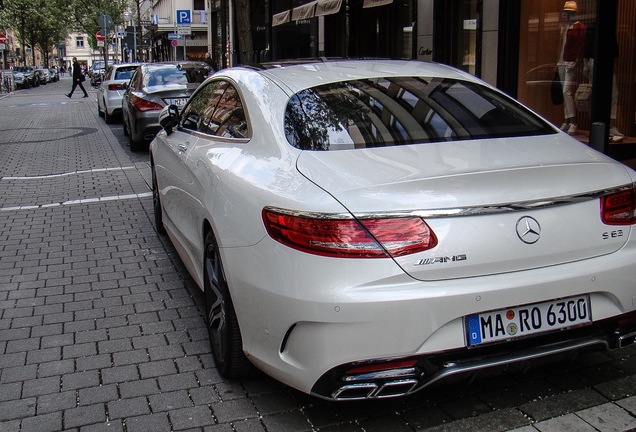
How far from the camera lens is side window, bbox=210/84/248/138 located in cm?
408

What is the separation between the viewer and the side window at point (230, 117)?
4.08 metres

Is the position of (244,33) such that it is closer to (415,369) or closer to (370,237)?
(370,237)

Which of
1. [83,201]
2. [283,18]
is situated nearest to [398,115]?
[83,201]

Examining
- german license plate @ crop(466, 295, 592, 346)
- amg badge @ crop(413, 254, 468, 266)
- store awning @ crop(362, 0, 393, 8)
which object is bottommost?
german license plate @ crop(466, 295, 592, 346)

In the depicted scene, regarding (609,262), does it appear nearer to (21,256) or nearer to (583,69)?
(21,256)

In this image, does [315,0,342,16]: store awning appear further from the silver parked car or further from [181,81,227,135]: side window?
[181,81,227,135]: side window

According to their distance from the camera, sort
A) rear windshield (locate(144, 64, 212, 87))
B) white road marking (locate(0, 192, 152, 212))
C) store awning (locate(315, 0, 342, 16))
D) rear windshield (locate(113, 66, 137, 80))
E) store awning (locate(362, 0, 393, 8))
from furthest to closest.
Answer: rear windshield (locate(113, 66, 137, 80))
store awning (locate(315, 0, 342, 16))
rear windshield (locate(144, 64, 212, 87))
store awning (locate(362, 0, 393, 8))
white road marking (locate(0, 192, 152, 212))

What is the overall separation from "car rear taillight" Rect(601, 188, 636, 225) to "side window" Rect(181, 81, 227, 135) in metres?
2.36

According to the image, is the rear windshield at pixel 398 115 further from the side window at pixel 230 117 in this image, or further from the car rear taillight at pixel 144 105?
the car rear taillight at pixel 144 105

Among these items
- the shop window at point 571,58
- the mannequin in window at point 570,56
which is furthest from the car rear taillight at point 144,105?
the mannequin in window at point 570,56

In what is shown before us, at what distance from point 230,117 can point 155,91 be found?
939 cm

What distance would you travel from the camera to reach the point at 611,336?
3.19 m

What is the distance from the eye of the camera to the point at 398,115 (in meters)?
3.69

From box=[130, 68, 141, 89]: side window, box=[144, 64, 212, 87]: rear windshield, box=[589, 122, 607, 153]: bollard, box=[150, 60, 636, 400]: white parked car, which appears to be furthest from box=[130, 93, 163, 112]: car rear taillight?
box=[150, 60, 636, 400]: white parked car
